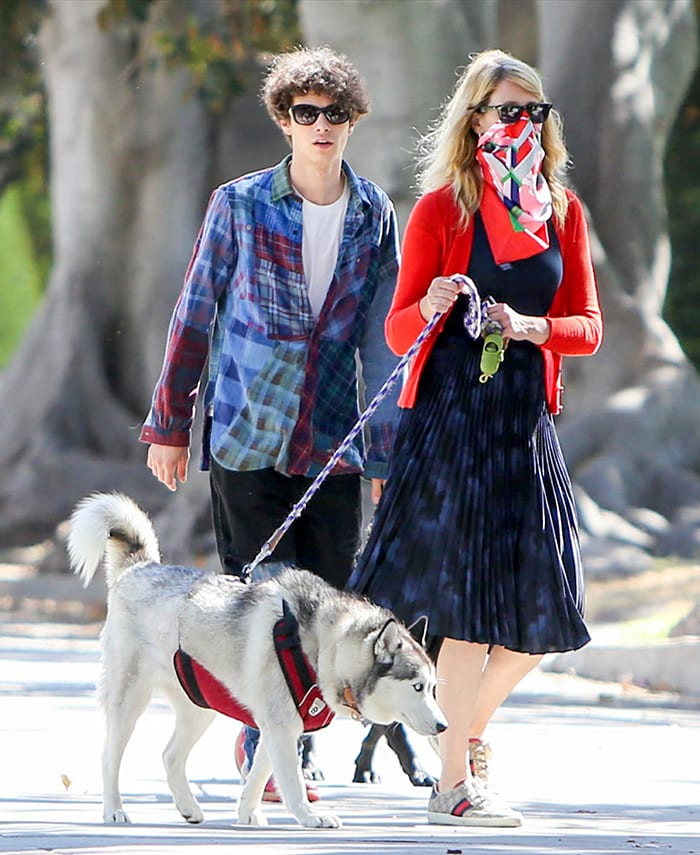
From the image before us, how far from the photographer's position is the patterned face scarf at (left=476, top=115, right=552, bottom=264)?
655cm

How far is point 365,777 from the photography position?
784 centimetres

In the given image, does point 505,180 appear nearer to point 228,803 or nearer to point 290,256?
point 290,256

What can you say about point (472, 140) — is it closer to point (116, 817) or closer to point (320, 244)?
point (320, 244)

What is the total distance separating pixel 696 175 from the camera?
105 ft

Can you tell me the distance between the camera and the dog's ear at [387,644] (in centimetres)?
609

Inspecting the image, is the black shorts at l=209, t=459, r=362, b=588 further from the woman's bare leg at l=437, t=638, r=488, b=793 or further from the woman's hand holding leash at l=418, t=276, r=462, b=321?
the woman's hand holding leash at l=418, t=276, r=462, b=321

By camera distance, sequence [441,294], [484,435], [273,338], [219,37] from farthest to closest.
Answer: [219,37]
[273,338]
[484,435]
[441,294]

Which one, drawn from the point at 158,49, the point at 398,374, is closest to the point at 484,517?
the point at 398,374

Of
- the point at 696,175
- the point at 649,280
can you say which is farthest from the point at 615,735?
the point at 696,175

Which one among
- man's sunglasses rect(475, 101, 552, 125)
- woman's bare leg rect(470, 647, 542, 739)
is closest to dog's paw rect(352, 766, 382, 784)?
woman's bare leg rect(470, 647, 542, 739)

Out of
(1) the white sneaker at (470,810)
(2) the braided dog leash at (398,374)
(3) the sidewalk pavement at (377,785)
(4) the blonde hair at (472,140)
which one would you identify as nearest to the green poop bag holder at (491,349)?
(2) the braided dog leash at (398,374)

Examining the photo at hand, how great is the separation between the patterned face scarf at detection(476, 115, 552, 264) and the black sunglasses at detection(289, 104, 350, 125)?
713 millimetres

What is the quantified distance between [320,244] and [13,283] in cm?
4851

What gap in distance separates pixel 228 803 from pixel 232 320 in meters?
1.56
